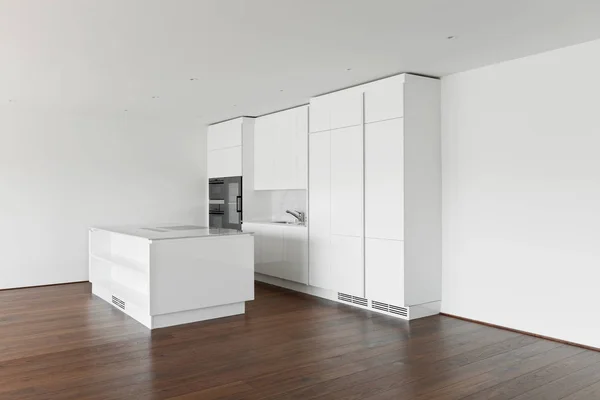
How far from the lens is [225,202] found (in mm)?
7879

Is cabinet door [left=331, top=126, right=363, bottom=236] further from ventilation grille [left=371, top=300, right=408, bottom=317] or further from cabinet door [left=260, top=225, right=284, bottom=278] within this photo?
cabinet door [left=260, top=225, right=284, bottom=278]

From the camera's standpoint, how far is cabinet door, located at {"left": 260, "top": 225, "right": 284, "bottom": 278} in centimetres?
666

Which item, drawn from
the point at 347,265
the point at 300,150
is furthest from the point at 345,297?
the point at 300,150

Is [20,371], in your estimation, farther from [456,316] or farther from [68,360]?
[456,316]

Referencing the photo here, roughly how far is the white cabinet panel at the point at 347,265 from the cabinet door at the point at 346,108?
1.30m

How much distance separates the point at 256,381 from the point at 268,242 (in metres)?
3.64

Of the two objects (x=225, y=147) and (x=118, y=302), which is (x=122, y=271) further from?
(x=225, y=147)

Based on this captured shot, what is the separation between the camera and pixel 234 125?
25.2 feet

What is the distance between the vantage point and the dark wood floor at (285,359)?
3.15 m

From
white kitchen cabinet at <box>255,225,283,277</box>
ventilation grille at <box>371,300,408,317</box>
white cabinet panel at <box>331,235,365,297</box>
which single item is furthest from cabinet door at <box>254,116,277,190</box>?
ventilation grille at <box>371,300,408,317</box>

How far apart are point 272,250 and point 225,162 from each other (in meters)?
1.89

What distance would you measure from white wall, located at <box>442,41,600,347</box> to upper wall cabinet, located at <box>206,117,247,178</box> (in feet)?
11.2

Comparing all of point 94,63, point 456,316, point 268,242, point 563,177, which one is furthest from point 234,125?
point 563,177

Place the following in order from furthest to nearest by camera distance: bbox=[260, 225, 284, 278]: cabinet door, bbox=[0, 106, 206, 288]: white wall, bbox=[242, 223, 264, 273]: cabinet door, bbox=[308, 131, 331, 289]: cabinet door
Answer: bbox=[242, 223, 264, 273]: cabinet door < bbox=[0, 106, 206, 288]: white wall < bbox=[260, 225, 284, 278]: cabinet door < bbox=[308, 131, 331, 289]: cabinet door
